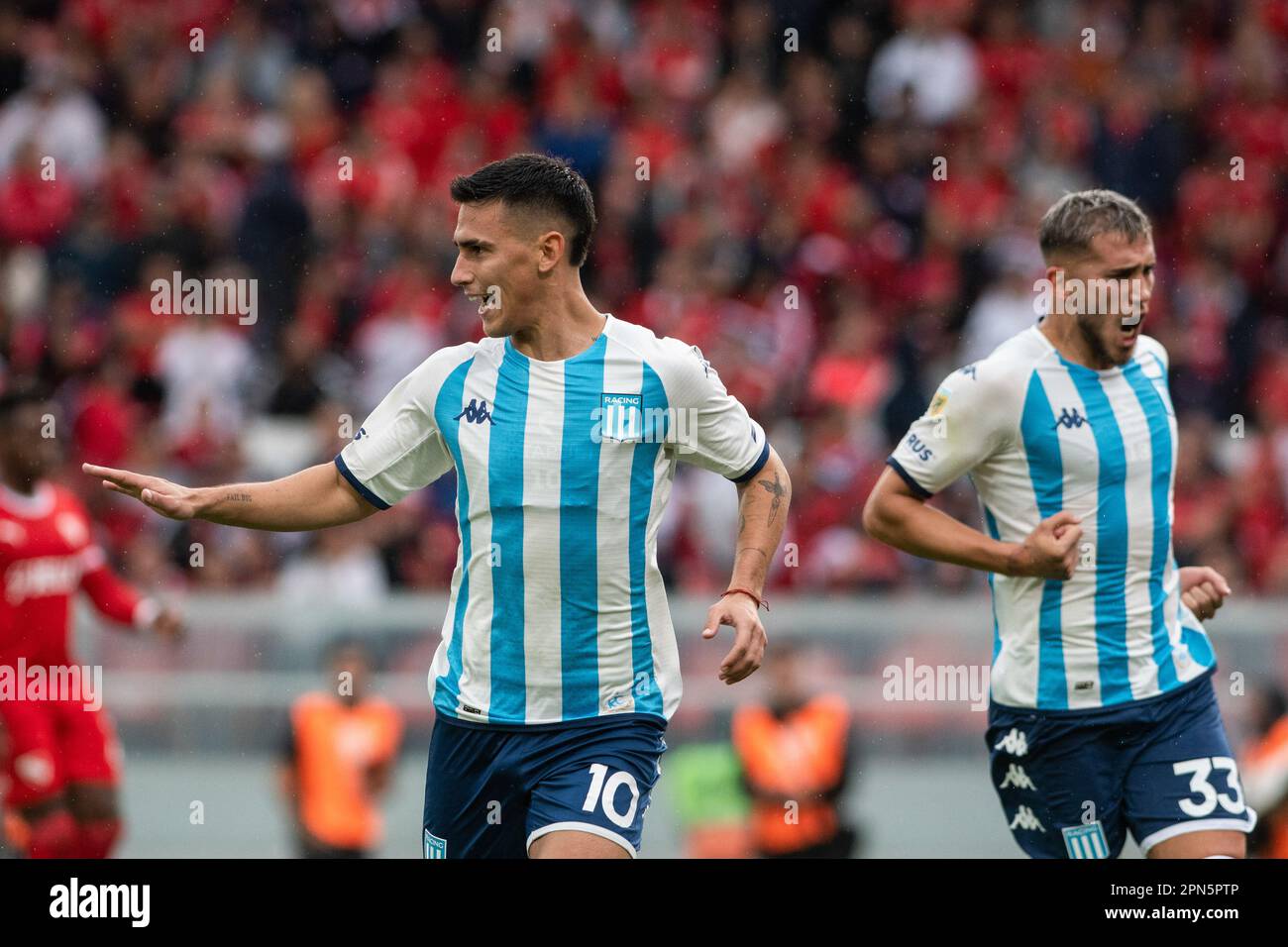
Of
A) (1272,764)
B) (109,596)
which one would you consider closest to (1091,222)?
(1272,764)

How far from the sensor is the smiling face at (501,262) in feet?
17.0

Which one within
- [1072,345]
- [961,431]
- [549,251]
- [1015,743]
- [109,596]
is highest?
[549,251]

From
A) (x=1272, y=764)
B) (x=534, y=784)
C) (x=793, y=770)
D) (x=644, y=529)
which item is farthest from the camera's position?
(x=793, y=770)

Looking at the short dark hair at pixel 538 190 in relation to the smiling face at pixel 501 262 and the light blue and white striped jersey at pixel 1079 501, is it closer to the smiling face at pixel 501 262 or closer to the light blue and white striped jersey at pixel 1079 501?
the smiling face at pixel 501 262

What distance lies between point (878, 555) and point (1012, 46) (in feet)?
18.6

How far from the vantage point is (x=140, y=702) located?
946 cm

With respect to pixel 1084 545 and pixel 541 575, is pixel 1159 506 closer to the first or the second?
pixel 1084 545

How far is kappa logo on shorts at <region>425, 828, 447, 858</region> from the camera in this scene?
5.24 meters

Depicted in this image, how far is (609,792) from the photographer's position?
5.00m

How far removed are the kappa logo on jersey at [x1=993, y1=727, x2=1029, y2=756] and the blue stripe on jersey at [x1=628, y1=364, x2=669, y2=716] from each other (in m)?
1.18

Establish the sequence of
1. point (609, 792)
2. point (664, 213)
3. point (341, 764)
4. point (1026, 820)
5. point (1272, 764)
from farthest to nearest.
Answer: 1. point (664, 213)
2. point (341, 764)
3. point (1272, 764)
4. point (1026, 820)
5. point (609, 792)

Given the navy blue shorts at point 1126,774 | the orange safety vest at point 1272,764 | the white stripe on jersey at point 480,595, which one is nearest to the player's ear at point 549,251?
the white stripe on jersey at point 480,595

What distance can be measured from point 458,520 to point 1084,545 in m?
1.86
